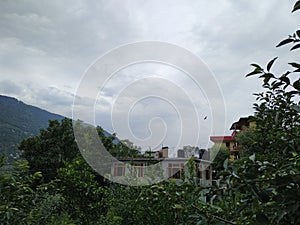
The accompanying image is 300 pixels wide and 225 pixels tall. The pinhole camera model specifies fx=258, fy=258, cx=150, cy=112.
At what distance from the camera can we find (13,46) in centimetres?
368

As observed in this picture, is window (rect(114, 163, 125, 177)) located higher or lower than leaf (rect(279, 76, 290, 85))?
lower

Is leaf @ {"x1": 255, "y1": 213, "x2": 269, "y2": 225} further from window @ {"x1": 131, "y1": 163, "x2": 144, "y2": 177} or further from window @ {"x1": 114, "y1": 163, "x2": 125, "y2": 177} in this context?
window @ {"x1": 114, "y1": 163, "x2": 125, "y2": 177}

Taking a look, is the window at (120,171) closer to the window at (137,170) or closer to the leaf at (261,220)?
the window at (137,170)

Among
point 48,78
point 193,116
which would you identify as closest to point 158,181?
point 193,116

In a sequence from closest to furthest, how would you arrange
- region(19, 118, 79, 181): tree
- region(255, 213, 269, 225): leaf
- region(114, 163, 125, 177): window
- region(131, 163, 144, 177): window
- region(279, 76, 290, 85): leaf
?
region(255, 213, 269, 225): leaf → region(279, 76, 290, 85): leaf → region(131, 163, 144, 177): window → region(114, 163, 125, 177): window → region(19, 118, 79, 181): tree

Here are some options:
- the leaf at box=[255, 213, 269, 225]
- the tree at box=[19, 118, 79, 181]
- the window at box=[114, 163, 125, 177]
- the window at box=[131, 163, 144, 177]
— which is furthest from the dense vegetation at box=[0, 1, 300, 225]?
the tree at box=[19, 118, 79, 181]

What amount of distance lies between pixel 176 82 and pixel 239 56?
76 cm

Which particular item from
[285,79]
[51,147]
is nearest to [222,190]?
[285,79]

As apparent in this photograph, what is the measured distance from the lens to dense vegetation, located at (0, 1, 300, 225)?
651mm

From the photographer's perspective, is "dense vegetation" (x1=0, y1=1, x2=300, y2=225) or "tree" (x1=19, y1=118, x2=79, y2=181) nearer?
"dense vegetation" (x1=0, y1=1, x2=300, y2=225)

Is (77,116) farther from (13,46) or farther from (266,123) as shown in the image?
(266,123)

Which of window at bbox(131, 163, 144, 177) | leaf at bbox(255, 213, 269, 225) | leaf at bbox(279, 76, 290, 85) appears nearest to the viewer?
leaf at bbox(255, 213, 269, 225)

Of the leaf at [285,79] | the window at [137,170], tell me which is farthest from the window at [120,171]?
the leaf at [285,79]

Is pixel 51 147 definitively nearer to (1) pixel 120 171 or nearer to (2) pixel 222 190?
(1) pixel 120 171
